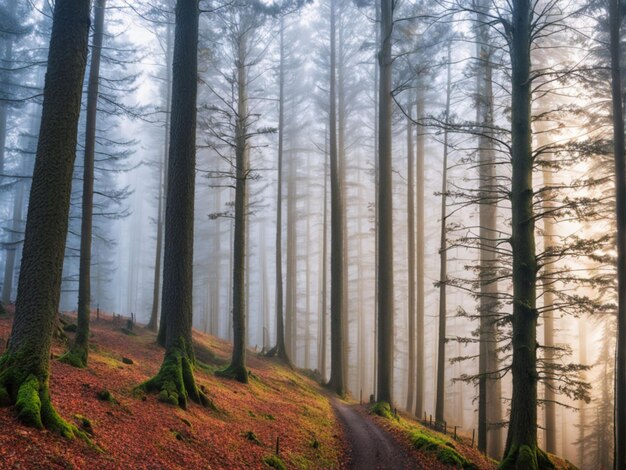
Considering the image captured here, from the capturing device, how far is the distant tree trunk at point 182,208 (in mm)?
8922

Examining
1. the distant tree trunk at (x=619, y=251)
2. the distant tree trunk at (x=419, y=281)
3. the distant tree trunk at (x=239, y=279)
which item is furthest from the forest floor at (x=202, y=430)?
the distant tree trunk at (x=419, y=281)

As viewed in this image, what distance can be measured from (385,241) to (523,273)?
565 centimetres

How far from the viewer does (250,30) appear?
1542 cm

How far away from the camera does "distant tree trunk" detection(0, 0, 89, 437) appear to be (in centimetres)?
504

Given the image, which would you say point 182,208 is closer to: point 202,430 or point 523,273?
point 202,430

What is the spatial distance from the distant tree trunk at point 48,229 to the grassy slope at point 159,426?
1.34 ft

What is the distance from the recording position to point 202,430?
23.9 feet

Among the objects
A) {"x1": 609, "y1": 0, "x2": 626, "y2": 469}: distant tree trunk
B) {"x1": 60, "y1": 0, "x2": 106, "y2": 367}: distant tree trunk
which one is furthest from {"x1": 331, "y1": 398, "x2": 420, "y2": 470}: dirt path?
{"x1": 60, "y1": 0, "x2": 106, "y2": 367}: distant tree trunk

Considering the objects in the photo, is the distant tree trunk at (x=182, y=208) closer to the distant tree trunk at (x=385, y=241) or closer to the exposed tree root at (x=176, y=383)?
the exposed tree root at (x=176, y=383)

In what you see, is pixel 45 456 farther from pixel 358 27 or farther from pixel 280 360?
pixel 358 27

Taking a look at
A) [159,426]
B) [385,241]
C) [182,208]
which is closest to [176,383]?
[159,426]

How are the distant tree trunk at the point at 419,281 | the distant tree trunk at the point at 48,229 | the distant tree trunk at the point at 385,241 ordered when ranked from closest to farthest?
the distant tree trunk at the point at 48,229
the distant tree trunk at the point at 385,241
the distant tree trunk at the point at 419,281

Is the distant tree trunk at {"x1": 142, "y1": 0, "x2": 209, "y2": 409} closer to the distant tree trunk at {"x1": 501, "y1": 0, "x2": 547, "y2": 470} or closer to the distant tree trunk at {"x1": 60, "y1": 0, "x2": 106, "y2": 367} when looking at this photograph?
the distant tree trunk at {"x1": 60, "y1": 0, "x2": 106, "y2": 367}

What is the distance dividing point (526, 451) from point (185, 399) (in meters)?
6.55
